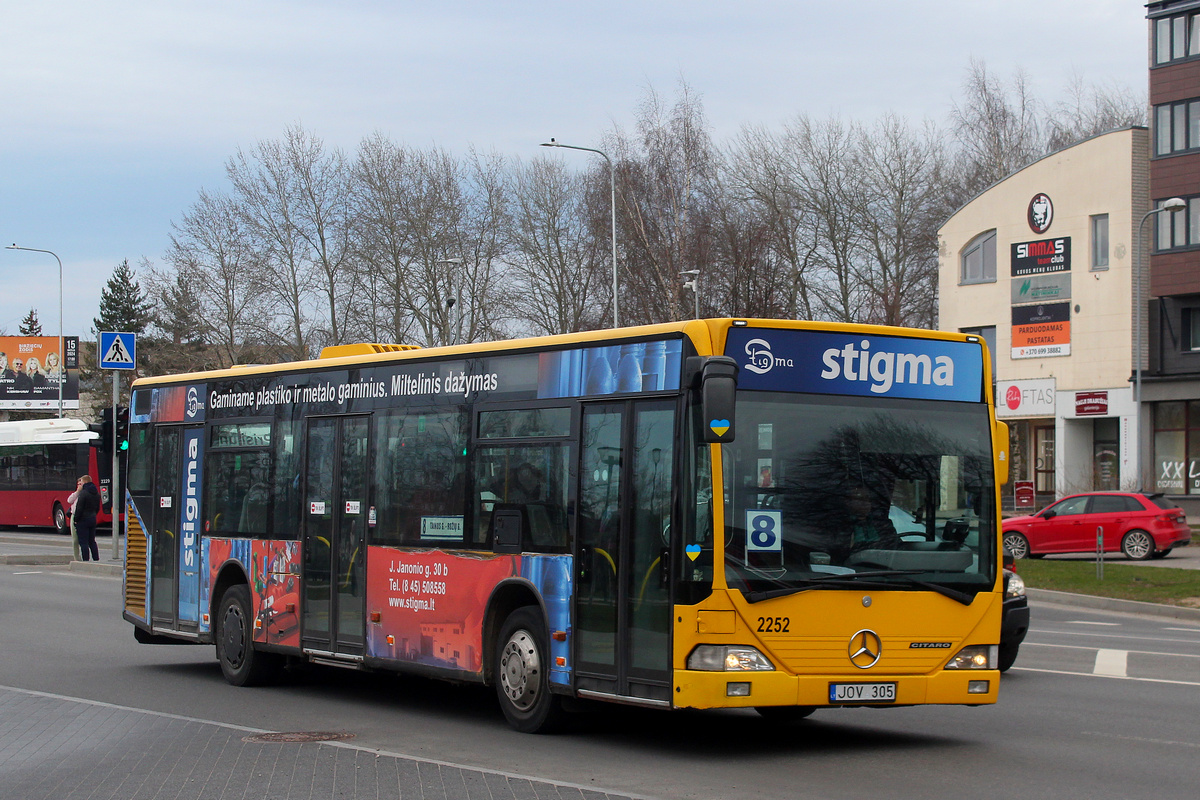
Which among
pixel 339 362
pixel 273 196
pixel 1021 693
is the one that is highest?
pixel 273 196

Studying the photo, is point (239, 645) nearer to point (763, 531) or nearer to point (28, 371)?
point (763, 531)

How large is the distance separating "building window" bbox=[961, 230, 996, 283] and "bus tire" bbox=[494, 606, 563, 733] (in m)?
45.7

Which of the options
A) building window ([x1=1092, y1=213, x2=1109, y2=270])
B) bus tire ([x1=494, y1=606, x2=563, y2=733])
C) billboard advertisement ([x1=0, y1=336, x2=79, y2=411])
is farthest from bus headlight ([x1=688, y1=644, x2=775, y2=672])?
billboard advertisement ([x1=0, y1=336, x2=79, y2=411])

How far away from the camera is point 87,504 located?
30.9 meters

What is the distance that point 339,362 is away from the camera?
1246 centimetres

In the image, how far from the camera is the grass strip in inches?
899

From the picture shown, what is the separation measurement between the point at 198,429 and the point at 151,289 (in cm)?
5413

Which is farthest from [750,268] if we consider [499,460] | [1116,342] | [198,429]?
[499,460]

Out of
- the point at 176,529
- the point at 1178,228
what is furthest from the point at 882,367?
the point at 1178,228

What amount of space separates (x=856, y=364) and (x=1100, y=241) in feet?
141

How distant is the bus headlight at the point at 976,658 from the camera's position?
30.2 feet

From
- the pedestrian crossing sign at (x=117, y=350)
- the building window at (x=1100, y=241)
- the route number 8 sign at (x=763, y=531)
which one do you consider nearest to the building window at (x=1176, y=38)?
the building window at (x=1100, y=241)

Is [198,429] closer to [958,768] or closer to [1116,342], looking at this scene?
[958,768]

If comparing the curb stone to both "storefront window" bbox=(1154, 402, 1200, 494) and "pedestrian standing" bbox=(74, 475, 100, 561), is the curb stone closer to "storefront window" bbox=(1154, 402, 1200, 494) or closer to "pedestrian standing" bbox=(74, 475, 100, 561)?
"pedestrian standing" bbox=(74, 475, 100, 561)
